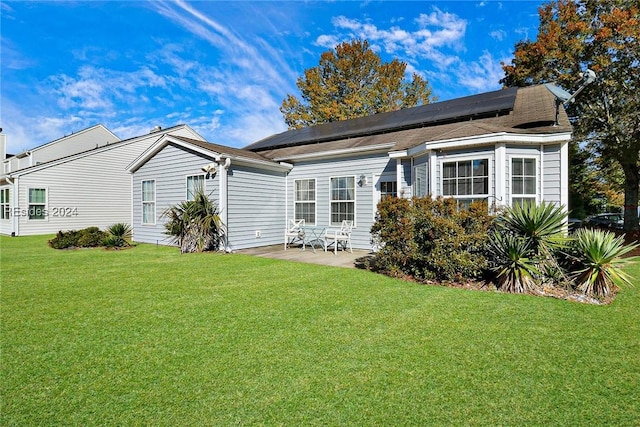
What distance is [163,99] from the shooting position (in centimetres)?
2133

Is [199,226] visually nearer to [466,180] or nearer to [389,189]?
[389,189]

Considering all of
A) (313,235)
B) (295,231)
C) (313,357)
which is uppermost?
(295,231)

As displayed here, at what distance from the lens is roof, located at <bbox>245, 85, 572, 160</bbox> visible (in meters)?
7.84

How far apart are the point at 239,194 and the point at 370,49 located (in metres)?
25.3

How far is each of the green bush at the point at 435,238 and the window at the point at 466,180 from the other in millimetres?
1447

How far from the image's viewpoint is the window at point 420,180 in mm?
8551

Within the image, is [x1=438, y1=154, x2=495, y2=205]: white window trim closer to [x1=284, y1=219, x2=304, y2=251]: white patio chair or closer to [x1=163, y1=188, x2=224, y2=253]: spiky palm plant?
[x1=284, y1=219, x2=304, y2=251]: white patio chair

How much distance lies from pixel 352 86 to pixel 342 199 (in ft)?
72.8

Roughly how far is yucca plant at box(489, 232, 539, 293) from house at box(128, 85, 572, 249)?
1.49 meters

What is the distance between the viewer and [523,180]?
287 inches

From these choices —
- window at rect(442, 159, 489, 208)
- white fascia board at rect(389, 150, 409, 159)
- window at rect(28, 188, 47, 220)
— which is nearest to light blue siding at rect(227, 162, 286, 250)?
white fascia board at rect(389, 150, 409, 159)

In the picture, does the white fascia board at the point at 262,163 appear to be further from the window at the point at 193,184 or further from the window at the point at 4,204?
the window at the point at 4,204

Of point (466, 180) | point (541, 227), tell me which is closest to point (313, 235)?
point (466, 180)

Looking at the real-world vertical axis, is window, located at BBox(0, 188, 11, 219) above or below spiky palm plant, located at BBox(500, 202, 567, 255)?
above
